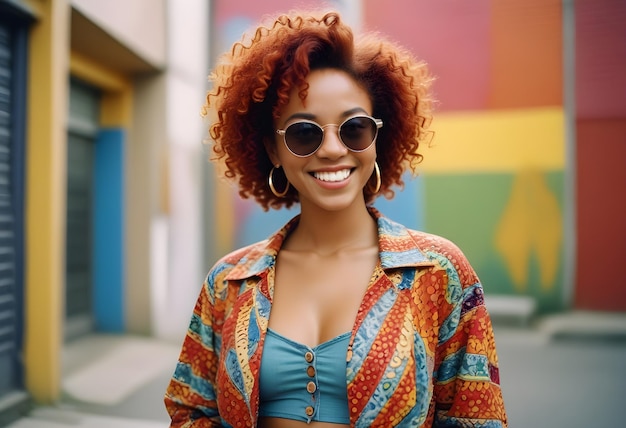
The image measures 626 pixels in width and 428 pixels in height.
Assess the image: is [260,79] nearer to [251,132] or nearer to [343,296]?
[251,132]

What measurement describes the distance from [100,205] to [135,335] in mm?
1413

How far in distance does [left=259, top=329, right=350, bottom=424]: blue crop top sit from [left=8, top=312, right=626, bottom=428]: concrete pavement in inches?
106

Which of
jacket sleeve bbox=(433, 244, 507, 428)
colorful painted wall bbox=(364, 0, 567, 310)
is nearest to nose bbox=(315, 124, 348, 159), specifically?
jacket sleeve bbox=(433, 244, 507, 428)

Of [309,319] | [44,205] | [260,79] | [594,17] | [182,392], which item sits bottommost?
[182,392]

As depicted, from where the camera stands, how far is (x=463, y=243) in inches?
240

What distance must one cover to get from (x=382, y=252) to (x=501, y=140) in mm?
4982

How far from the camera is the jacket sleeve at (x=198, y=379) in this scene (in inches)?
58.8

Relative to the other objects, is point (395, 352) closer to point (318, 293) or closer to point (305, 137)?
point (318, 293)

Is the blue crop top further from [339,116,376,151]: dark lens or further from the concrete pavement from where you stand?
the concrete pavement

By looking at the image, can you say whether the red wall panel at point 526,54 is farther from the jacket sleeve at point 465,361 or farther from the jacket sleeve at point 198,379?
the jacket sleeve at point 198,379

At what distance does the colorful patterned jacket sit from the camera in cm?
128

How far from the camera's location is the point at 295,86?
1484 mm

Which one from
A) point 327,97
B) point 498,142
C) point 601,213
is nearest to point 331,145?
point 327,97

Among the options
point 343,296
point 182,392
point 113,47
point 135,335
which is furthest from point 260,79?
point 135,335
